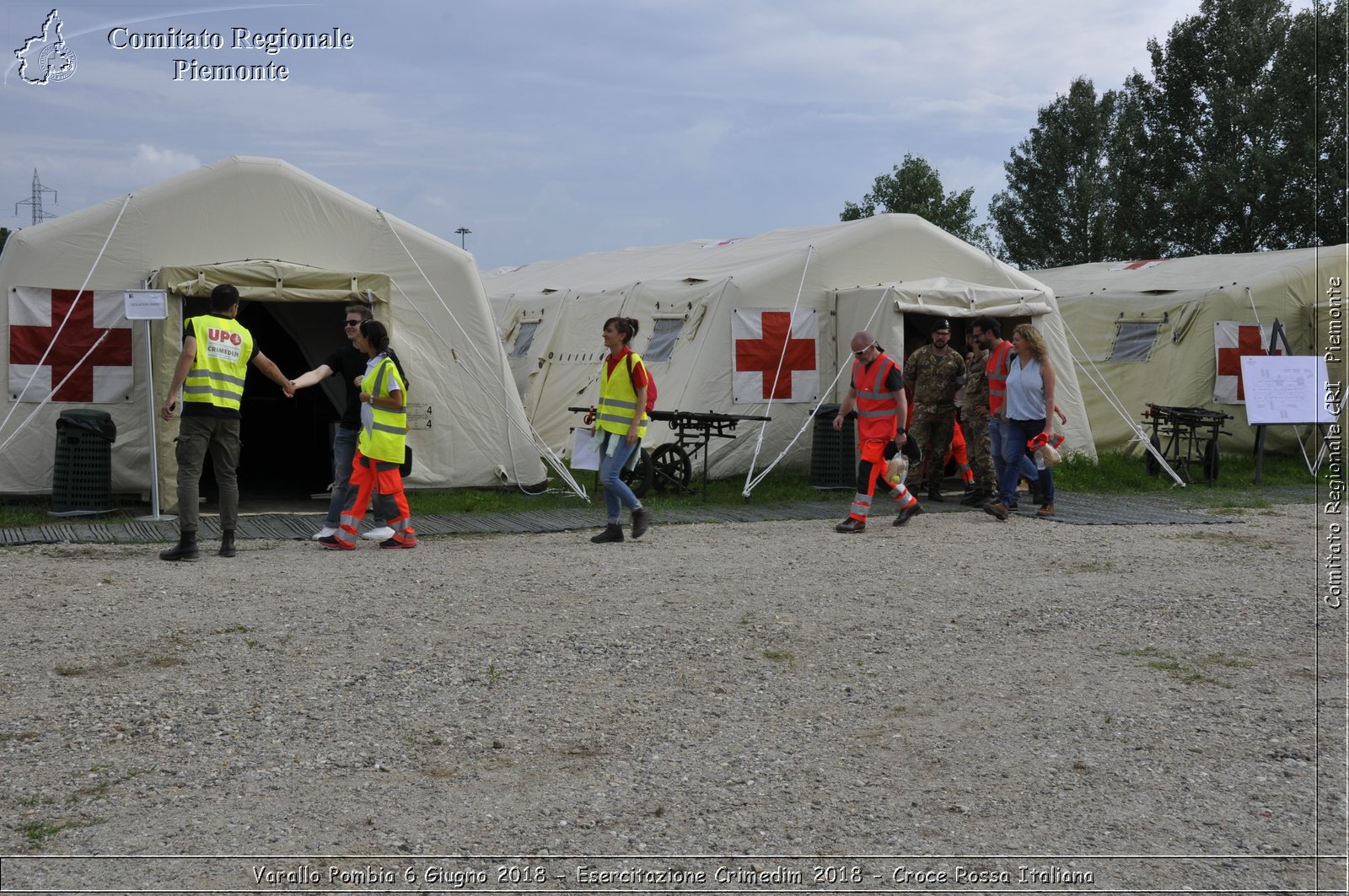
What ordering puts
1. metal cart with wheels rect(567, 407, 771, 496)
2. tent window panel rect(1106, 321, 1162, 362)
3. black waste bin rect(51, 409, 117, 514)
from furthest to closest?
tent window panel rect(1106, 321, 1162, 362) < metal cart with wheels rect(567, 407, 771, 496) < black waste bin rect(51, 409, 117, 514)

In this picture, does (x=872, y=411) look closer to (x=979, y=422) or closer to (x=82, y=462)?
(x=979, y=422)

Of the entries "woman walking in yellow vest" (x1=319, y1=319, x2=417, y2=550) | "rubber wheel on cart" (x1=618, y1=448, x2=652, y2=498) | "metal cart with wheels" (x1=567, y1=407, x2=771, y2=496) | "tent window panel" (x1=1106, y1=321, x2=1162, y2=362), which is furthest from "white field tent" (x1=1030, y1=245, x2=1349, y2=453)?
"woman walking in yellow vest" (x1=319, y1=319, x2=417, y2=550)

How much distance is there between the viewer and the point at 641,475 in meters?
12.7

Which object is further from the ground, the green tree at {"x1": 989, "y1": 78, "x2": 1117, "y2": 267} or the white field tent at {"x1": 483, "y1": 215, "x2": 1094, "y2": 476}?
the green tree at {"x1": 989, "y1": 78, "x2": 1117, "y2": 267}

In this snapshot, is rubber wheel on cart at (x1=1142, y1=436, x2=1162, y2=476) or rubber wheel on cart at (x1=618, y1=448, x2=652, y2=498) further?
rubber wheel on cart at (x1=1142, y1=436, x2=1162, y2=476)

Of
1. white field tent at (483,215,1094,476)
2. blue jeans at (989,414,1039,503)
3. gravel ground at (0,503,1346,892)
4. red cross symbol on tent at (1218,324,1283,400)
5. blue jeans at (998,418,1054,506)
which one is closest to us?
gravel ground at (0,503,1346,892)

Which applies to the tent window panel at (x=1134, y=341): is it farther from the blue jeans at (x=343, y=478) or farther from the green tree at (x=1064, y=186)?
the green tree at (x=1064, y=186)

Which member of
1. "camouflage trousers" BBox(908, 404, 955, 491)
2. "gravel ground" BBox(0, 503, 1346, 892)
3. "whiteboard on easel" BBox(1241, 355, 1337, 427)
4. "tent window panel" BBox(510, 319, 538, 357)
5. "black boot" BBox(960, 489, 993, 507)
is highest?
"tent window panel" BBox(510, 319, 538, 357)

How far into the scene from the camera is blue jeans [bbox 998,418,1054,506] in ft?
36.3

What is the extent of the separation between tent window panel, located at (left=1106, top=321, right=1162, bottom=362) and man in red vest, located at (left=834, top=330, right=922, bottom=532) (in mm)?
9248

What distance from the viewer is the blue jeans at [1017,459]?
11.1m

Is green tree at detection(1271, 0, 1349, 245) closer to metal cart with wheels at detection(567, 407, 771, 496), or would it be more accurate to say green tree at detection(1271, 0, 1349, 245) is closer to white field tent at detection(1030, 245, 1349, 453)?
white field tent at detection(1030, 245, 1349, 453)

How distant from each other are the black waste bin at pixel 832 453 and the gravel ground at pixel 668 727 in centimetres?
477

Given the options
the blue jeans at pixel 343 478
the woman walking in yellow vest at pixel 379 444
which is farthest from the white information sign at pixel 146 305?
the woman walking in yellow vest at pixel 379 444
